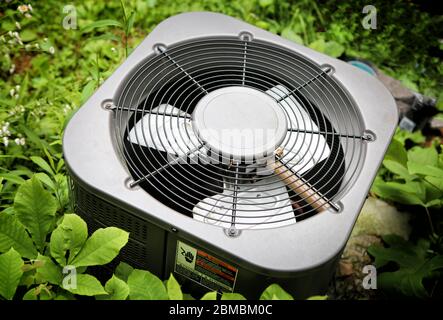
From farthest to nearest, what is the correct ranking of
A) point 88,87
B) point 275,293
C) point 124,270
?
1. point 88,87
2. point 124,270
3. point 275,293

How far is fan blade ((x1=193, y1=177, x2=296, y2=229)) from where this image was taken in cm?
180

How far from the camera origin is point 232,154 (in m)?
1.89

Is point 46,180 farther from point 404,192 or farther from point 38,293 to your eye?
point 404,192

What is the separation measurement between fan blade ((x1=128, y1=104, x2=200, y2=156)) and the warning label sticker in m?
0.38

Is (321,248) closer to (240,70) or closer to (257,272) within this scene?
(257,272)

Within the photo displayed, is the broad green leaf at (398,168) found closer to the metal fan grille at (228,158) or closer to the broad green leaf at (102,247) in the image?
the metal fan grille at (228,158)

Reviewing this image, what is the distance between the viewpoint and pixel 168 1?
372 centimetres

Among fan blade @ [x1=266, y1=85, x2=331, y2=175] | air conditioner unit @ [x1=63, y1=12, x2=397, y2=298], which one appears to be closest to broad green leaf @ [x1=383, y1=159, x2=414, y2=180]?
air conditioner unit @ [x1=63, y1=12, x2=397, y2=298]

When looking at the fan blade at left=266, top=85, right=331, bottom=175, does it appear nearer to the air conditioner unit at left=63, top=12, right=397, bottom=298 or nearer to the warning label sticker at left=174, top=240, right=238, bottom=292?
the air conditioner unit at left=63, top=12, right=397, bottom=298

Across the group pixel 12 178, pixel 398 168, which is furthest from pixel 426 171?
pixel 12 178

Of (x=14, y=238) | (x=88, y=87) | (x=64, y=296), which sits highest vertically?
(x=88, y=87)

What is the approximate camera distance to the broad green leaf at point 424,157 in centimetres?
258

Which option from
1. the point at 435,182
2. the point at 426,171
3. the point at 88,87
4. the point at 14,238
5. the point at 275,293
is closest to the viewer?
the point at 275,293

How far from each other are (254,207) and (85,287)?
0.67 meters
